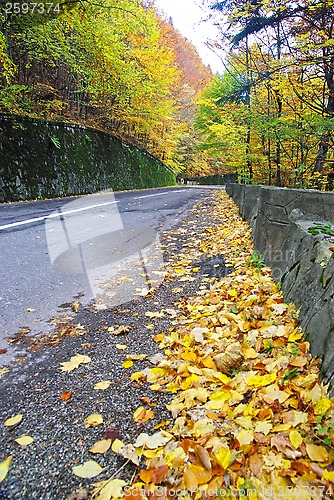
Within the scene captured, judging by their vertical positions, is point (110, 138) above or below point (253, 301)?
above

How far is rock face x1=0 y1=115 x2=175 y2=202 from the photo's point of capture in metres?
9.84

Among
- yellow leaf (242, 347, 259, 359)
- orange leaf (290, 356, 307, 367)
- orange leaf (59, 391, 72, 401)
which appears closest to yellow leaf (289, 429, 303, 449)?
orange leaf (290, 356, 307, 367)

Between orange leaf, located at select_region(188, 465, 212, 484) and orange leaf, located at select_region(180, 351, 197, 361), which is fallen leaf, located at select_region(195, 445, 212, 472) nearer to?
orange leaf, located at select_region(188, 465, 212, 484)

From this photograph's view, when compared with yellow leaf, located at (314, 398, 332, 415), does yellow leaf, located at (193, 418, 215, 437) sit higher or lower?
lower

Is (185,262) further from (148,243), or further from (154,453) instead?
(154,453)

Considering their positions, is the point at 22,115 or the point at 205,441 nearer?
the point at 205,441

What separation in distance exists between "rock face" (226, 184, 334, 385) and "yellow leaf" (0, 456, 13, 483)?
1.48 metres

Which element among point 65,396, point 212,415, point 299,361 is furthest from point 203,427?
point 65,396

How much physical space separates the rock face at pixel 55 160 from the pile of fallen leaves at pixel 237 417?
9024mm

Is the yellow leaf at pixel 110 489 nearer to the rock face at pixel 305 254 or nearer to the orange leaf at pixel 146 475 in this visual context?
the orange leaf at pixel 146 475

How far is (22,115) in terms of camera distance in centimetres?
1048

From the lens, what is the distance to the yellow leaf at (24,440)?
59.4 inches

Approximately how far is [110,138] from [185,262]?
1393 cm

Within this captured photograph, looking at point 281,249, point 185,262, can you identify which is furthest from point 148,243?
point 281,249
